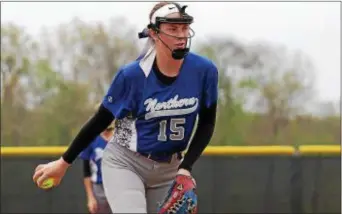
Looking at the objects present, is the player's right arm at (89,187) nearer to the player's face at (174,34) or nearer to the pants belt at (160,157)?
the pants belt at (160,157)

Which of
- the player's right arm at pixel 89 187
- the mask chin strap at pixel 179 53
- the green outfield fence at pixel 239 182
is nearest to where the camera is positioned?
the mask chin strap at pixel 179 53

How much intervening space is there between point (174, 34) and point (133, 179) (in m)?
0.75

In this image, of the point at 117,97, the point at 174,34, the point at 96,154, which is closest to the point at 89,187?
the point at 96,154

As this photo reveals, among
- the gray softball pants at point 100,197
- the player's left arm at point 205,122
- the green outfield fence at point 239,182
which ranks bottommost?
the green outfield fence at point 239,182

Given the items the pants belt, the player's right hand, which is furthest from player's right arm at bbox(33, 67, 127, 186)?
the pants belt

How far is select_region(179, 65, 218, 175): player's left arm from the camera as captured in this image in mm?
3855

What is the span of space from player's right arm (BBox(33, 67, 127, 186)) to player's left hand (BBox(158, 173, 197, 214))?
1.50 feet

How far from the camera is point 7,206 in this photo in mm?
8664

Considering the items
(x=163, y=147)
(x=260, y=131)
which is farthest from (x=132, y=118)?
(x=260, y=131)

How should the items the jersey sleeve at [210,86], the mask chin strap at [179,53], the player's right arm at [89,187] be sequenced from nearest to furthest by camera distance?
1. the mask chin strap at [179,53]
2. the jersey sleeve at [210,86]
3. the player's right arm at [89,187]

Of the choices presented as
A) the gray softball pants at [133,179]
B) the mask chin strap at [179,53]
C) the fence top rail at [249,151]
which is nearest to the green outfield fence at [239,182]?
the fence top rail at [249,151]

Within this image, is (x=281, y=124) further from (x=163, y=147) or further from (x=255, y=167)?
(x=163, y=147)

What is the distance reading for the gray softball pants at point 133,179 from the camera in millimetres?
3838

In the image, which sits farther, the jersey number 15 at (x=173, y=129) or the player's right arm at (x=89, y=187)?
the player's right arm at (x=89, y=187)
